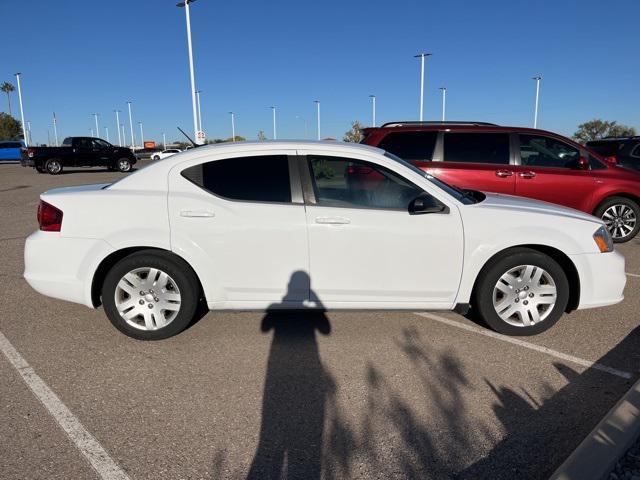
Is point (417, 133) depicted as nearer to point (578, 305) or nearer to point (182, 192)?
point (578, 305)

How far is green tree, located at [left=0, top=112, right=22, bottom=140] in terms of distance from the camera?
Result: 249 ft

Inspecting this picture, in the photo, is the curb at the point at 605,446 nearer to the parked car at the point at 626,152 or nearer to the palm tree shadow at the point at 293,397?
the palm tree shadow at the point at 293,397

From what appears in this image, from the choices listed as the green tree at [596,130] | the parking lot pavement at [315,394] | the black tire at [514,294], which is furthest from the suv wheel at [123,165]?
the green tree at [596,130]

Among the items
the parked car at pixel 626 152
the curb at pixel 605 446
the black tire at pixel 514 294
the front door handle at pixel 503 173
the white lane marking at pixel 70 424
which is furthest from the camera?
the parked car at pixel 626 152

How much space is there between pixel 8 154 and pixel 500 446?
158ft

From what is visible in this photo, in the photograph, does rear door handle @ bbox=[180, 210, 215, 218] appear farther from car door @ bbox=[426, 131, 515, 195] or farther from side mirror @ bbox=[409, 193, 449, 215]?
car door @ bbox=[426, 131, 515, 195]

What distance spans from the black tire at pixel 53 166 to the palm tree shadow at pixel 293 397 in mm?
24325

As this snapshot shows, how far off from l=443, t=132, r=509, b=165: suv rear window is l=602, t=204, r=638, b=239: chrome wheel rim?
2.11m

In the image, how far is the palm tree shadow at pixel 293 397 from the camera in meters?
2.49

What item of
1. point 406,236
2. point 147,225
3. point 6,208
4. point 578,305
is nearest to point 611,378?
point 578,305

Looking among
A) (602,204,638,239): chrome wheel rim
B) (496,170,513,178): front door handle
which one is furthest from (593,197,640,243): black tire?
(496,170,513,178): front door handle

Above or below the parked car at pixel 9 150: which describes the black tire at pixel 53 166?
below

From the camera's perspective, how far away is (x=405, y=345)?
395 cm

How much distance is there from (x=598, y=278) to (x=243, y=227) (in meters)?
2.96
